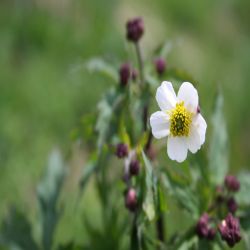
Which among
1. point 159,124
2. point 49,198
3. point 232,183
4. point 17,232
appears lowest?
point 17,232

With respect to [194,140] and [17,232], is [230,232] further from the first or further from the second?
[17,232]

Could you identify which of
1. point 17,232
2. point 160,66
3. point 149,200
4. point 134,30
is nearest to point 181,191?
point 149,200

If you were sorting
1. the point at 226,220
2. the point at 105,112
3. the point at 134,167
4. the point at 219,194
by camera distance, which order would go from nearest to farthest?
1. the point at 226,220
2. the point at 134,167
3. the point at 105,112
4. the point at 219,194

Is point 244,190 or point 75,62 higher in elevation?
point 244,190

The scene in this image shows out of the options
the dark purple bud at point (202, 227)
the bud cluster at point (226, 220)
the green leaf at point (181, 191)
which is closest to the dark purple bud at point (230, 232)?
the bud cluster at point (226, 220)

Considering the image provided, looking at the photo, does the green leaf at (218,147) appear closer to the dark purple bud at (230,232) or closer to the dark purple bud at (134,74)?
the dark purple bud at (134,74)

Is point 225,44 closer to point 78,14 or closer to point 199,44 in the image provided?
point 199,44

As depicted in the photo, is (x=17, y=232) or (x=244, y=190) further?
(x=17, y=232)
